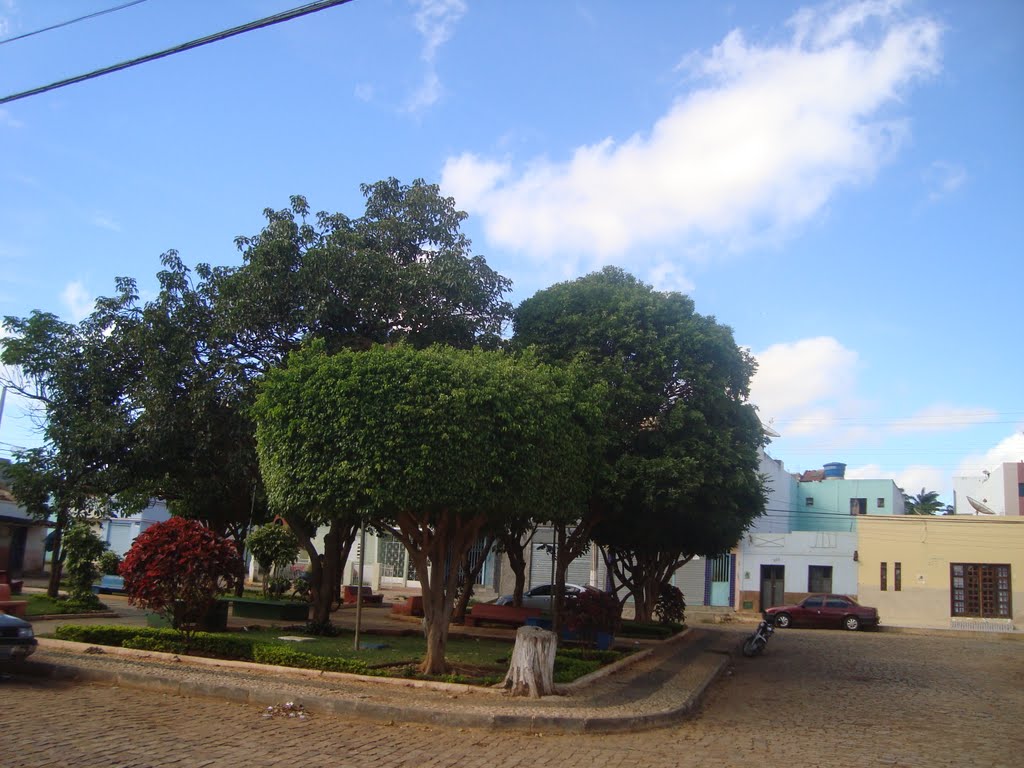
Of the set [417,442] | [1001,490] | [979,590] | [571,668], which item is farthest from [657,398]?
[1001,490]

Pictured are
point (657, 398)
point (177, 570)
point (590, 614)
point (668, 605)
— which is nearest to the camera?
point (177, 570)

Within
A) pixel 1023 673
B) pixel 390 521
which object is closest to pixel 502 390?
pixel 390 521

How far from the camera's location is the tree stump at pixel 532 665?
36.1ft

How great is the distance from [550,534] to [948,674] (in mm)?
20611

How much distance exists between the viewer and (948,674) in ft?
59.6

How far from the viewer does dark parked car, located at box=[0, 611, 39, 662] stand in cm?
1024

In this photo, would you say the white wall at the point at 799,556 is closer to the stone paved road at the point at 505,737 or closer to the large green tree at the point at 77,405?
the stone paved road at the point at 505,737

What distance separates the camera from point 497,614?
2483 cm

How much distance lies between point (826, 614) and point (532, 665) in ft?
84.8

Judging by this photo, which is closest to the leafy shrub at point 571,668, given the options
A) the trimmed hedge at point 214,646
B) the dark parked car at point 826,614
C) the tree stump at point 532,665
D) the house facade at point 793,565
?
the tree stump at point 532,665

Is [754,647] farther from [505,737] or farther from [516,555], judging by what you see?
[505,737]

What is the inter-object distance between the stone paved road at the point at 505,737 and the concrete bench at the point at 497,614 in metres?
10.9

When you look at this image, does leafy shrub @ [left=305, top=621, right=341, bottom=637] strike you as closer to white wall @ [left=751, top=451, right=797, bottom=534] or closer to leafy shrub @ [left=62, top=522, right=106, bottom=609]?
leafy shrub @ [left=62, top=522, right=106, bottom=609]

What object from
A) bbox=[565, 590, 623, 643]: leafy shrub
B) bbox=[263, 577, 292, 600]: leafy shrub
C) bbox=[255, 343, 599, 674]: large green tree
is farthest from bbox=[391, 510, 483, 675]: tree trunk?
bbox=[263, 577, 292, 600]: leafy shrub
